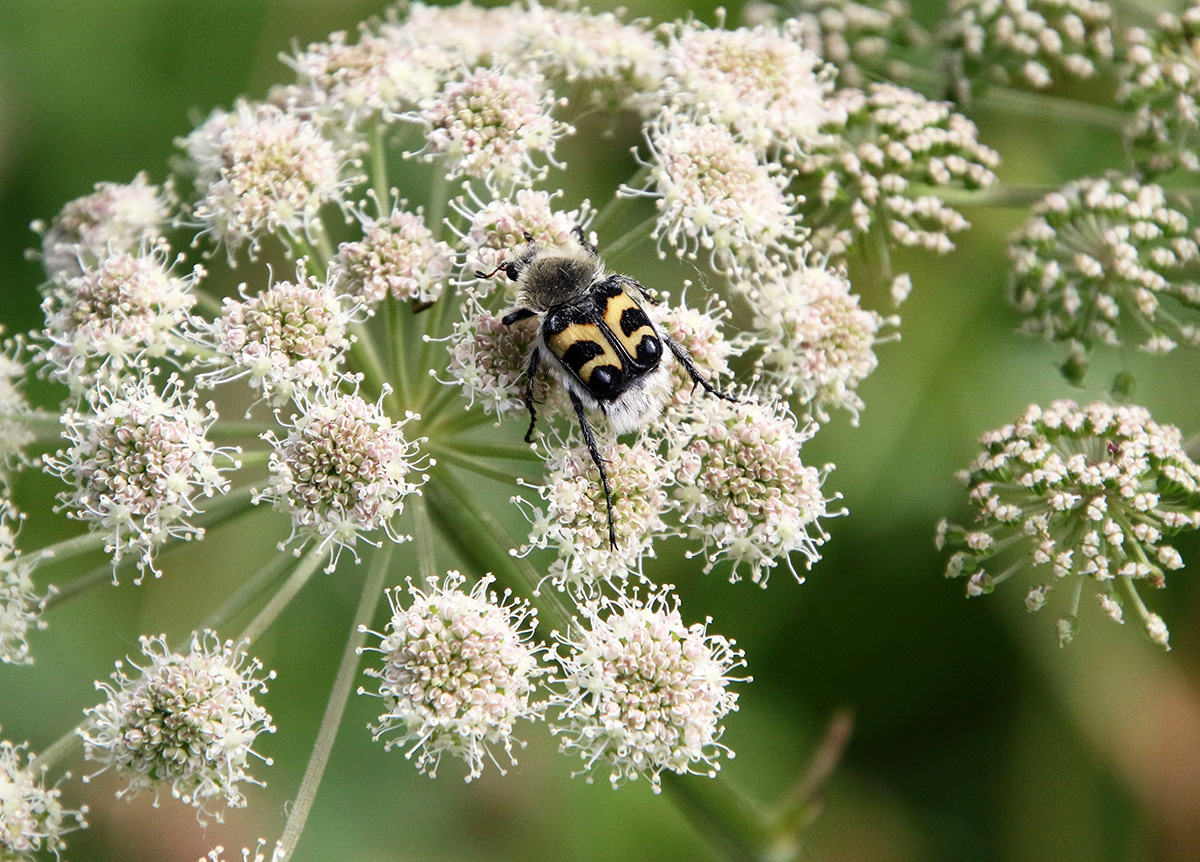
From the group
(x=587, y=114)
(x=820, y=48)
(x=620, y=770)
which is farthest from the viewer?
(x=820, y=48)

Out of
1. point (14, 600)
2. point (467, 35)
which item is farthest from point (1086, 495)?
point (14, 600)

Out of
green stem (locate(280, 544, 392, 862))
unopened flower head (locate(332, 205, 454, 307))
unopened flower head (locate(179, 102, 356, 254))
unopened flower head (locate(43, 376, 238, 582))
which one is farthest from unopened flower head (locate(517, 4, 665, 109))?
green stem (locate(280, 544, 392, 862))

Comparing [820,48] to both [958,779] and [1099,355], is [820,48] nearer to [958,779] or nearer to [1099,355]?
[1099,355]

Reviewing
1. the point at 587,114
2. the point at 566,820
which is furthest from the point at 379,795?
the point at 587,114

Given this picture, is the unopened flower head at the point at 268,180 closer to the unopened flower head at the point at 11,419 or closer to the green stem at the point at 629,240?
the unopened flower head at the point at 11,419

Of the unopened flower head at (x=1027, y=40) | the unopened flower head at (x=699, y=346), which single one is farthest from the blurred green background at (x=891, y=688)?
the unopened flower head at (x=699, y=346)
